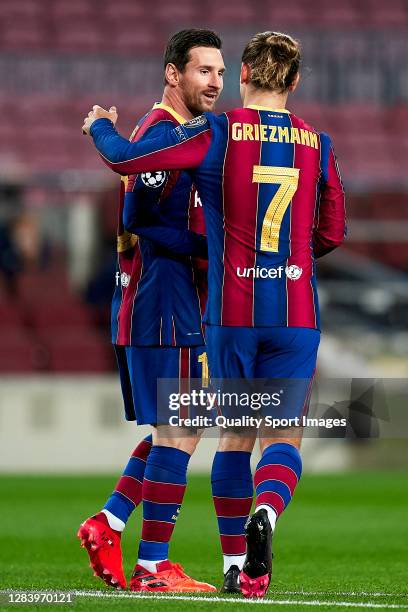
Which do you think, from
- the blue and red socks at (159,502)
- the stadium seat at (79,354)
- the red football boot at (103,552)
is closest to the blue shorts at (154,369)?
the blue and red socks at (159,502)

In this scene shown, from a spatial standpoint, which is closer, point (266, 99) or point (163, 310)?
point (266, 99)

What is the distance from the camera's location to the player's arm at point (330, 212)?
4.26m

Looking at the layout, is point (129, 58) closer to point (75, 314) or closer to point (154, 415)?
point (75, 314)

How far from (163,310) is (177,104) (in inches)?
29.2

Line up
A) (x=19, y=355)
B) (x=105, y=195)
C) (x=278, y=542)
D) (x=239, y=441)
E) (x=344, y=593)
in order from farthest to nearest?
(x=105, y=195) < (x=19, y=355) < (x=278, y=542) < (x=344, y=593) < (x=239, y=441)

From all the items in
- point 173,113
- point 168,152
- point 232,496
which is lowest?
point 232,496

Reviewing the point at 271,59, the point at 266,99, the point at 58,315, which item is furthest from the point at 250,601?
the point at 58,315

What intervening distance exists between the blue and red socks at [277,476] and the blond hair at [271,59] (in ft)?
3.77

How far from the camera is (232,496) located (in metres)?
4.26

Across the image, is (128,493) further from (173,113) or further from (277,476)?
(173,113)

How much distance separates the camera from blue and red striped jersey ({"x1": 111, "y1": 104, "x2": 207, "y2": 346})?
15.0ft

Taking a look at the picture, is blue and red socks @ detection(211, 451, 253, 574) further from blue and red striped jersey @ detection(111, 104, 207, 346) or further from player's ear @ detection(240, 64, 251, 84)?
player's ear @ detection(240, 64, 251, 84)

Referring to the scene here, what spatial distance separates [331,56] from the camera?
2058cm

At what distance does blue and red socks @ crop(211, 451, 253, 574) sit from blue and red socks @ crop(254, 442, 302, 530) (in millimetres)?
129
